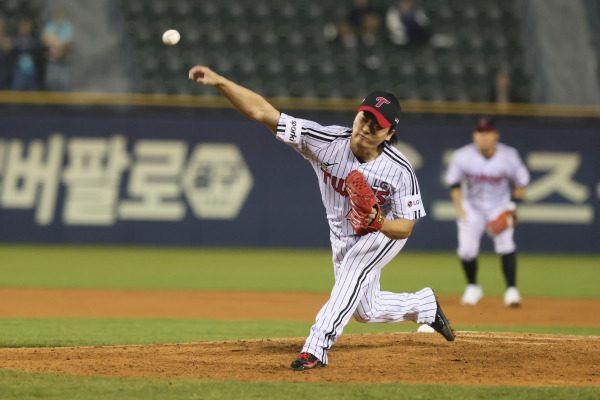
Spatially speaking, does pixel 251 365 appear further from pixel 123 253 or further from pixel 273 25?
pixel 273 25

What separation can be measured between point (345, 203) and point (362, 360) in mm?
999

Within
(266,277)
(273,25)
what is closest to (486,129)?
(266,277)

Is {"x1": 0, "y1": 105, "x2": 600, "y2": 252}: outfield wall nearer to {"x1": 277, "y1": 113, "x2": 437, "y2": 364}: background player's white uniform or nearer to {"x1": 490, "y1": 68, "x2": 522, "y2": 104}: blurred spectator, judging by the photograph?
{"x1": 490, "y1": 68, "x2": 522, "y2": 104}: blurred spectator

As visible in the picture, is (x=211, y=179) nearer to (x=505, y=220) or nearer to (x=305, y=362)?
(x=505, y=220)

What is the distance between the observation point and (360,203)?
488 cm

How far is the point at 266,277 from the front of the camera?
456 inches

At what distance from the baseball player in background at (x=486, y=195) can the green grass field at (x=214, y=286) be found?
992 mm

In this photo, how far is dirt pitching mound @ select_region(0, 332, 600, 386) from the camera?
503 cm

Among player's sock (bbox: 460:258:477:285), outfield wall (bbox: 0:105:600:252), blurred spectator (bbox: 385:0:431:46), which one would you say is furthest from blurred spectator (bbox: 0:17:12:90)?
player's sock (bbox: 460:258:477:285)

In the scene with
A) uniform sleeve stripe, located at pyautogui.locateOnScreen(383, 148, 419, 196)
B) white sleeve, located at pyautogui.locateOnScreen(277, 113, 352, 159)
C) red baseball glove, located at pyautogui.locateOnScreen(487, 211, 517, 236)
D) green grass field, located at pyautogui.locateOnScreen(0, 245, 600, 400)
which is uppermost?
white sleeve, located at pyautogui.locateOnScreen(277, 113, 352, 159)

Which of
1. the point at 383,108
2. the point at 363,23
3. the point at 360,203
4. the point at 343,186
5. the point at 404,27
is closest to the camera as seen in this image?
the point at 360,203

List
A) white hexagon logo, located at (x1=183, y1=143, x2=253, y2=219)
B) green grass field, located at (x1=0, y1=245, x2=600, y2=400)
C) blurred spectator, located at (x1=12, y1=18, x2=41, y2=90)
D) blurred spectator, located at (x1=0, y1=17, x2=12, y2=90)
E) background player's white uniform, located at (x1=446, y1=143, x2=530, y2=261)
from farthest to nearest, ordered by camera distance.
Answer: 1. blurred spectator, located at (x1=0, y1=17, x2=12, y2=90)
2. blurred spectator, located at (x1=12, y1=18, x2=41, y2=90)
3. white hexagon logo, located at (x1=183, y1=143, x2=253, y2=219)
4. background player's white uniform, located at (x1=446, y1=143, x2=530, y2=261)
5. green grass field, located at (x1=0, y1=245, x2=600, y2=400)

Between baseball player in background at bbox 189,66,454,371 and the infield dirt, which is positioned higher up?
baseball player in background at bbox 189,66,454,371

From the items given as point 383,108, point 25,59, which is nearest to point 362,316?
point 383,108
